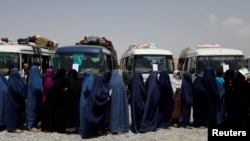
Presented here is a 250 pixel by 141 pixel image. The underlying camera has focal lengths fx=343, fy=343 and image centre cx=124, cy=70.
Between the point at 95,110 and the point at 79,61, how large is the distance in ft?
9.03

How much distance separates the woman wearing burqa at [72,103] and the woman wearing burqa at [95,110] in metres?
0.34

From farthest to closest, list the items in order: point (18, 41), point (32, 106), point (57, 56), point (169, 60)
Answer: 1. point (18, 41)
2. point (169, 60)
3. point (57, 56)
4. point (32, 106)

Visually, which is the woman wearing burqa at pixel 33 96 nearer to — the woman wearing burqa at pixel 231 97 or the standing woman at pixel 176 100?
the standing woman at pixel 176 100

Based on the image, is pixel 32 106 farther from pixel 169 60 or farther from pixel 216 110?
pixel 169 60

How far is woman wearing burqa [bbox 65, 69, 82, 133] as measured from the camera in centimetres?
735

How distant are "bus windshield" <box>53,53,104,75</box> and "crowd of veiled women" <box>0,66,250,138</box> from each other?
1843mm

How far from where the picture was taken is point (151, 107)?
7.60 meters

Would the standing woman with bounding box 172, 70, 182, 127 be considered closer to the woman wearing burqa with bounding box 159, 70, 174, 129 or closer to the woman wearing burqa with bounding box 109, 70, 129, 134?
the woman wearing burqa with bounding box 159, 70, 174, 129

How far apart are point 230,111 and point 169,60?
4.81 metres

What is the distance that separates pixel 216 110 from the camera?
312 inches

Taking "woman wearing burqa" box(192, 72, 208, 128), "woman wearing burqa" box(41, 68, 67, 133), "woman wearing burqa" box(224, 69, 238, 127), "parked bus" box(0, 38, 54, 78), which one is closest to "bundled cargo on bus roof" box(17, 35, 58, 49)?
"parked bus" box(0, 38, 54, 78)

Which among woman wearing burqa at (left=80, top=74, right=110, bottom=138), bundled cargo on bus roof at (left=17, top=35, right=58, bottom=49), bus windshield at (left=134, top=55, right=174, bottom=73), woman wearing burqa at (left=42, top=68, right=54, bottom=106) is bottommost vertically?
woman wearing burqa at (left=80, top=74, right=110, bottom=138)

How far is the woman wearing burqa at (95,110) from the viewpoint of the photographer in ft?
23.2

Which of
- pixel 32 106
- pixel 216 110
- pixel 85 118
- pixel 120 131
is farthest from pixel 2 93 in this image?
pixel 216 110
